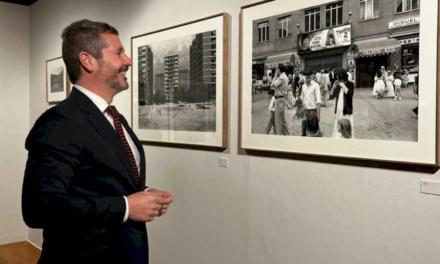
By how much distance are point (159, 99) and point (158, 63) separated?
0.25 meters

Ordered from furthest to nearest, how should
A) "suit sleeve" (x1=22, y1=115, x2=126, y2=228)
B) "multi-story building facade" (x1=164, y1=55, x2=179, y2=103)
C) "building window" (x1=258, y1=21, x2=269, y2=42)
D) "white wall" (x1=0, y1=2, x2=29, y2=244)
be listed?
"white wall" (x1=0, y1=2, x2=29, y2=244)
"multi-story building facade" (x1=164, y1=55, x2=179, y2=103)
"building window" (x1=258, y1=21, x2=269, y2=42)
"suit sleeve" (x1=22, y1=115, x2=126, y2=228)

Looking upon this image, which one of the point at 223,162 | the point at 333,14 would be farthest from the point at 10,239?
the point at 333,14

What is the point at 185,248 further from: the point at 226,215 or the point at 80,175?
the point at 80,175

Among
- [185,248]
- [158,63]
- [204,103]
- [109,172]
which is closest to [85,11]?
[158,63]

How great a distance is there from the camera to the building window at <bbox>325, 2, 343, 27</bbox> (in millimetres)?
1818

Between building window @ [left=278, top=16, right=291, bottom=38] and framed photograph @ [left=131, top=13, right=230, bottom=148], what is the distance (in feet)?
1.28

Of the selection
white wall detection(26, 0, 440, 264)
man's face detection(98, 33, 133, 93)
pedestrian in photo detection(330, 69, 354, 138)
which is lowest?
white wall detection(26, 0, 440, 264)

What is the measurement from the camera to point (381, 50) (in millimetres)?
1674

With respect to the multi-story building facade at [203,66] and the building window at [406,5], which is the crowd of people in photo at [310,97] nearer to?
the building window at [406,5]

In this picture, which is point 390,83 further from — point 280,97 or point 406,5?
point 280,97

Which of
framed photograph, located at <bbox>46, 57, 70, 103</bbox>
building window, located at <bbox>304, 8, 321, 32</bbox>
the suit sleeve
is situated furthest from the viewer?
framed photograph, located at <bbox>46, 57, 70, 103</bbox>

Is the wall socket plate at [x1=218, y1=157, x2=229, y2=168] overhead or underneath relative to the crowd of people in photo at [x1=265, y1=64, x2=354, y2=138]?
underneath

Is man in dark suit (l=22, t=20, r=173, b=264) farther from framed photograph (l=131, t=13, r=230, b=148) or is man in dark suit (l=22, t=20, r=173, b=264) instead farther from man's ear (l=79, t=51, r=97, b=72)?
framed photograph (l=131, t=13, r=230, b=148)

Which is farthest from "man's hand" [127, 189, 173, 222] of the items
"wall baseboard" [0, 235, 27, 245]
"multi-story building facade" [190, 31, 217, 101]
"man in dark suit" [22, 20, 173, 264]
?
"wall baseboard" [0, 235, 27, 245]
